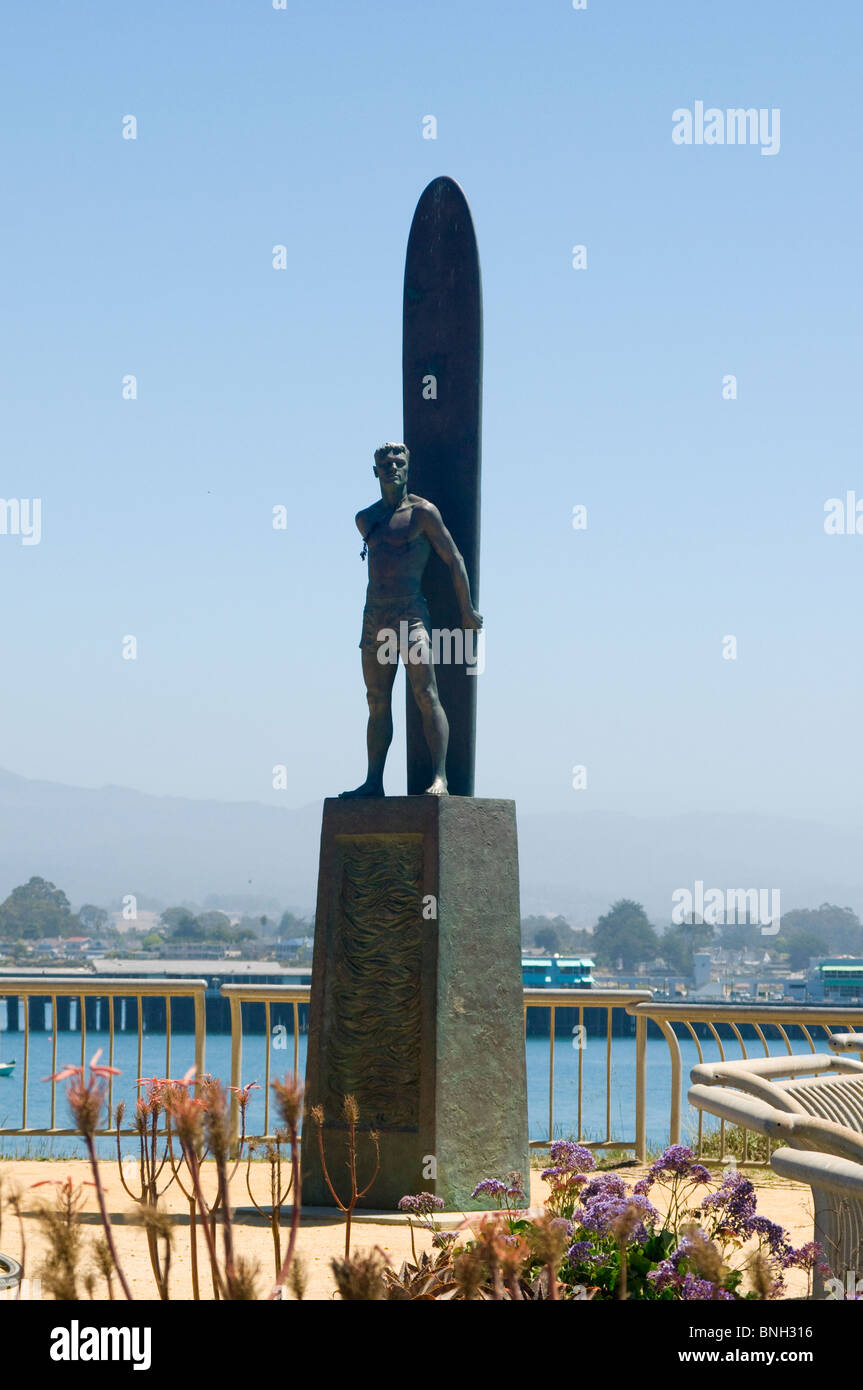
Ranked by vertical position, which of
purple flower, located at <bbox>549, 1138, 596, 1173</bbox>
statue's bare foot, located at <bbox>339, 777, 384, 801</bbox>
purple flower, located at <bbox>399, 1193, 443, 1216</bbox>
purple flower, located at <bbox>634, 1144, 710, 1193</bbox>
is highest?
statue's bare foot, located at <bbox>339, 777, 384, 801</bbox>

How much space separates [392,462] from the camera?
8023mm

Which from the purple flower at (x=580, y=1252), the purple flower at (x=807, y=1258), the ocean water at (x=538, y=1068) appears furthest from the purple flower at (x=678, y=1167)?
the ocean water at (x=538, y=1068)

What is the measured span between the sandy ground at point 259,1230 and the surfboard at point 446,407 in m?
2.16

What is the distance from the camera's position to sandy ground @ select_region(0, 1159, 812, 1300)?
5453 millimetres

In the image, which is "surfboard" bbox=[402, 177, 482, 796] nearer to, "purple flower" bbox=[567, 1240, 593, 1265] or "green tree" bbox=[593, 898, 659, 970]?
"purple flower" bbox=[567, 1240, 593, 1265]

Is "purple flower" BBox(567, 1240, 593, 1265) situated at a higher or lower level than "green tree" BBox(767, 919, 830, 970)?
higher

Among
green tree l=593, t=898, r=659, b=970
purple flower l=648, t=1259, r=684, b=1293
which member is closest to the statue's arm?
purple flower l=648, t=1259, r=684, b=1293

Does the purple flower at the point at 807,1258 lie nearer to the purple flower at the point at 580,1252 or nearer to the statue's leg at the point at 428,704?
the purple flower at the point at 580,1252

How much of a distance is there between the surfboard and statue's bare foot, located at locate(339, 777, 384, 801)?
0.72 feet

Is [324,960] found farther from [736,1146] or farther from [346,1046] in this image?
[736,1146]

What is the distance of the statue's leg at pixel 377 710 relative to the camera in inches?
317

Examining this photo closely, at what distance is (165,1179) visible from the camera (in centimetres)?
890
